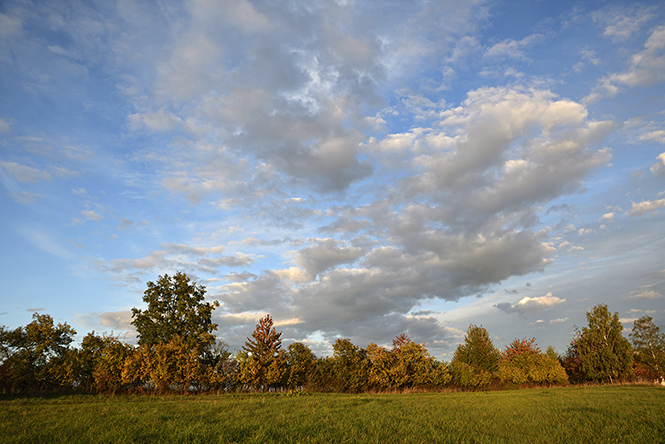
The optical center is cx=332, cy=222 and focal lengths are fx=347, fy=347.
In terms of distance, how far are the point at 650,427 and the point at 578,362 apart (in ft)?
213

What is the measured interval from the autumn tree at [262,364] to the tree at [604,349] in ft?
169

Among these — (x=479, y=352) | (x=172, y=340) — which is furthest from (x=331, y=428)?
(x=479, y=352)

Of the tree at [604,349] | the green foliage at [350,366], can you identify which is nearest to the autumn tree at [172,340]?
the green foliage at [350,366]

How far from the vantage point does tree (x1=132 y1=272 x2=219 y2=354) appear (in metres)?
41.2

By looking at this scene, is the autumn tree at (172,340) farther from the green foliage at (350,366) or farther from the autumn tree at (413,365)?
the autumn tree at (413,365)

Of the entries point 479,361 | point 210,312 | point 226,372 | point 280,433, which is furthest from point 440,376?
point 280,433

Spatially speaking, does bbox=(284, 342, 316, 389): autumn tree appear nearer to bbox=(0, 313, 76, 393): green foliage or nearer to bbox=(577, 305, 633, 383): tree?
bbox=(0, 313, 76, 393): green foliage

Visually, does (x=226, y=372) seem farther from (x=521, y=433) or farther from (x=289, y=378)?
(x=521, y=433)

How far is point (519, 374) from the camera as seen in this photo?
2116 inches

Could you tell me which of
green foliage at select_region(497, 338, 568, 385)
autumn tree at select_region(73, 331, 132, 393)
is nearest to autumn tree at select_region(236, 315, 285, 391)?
autumn tree at select_region(73, 331, 132, 393)

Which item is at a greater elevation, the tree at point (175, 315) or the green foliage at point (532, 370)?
the tree at point (175, 315)

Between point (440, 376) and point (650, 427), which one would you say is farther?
point (440, 376)

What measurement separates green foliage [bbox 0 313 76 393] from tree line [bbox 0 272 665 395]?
80 mm

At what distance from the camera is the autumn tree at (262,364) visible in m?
38.6
